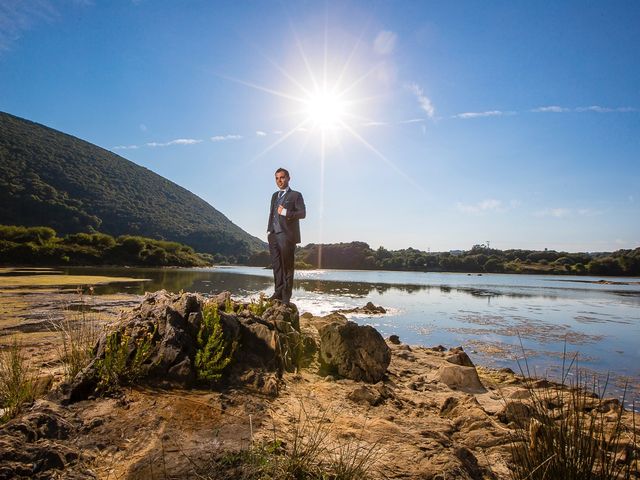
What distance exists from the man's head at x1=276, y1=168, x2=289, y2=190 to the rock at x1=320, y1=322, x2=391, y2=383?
13.4 ft

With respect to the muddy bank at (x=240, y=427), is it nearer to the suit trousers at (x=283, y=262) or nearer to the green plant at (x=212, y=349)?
the green plant at (x=212, y=349)

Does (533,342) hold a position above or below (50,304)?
below

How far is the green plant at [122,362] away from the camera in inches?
139

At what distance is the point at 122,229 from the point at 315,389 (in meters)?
118

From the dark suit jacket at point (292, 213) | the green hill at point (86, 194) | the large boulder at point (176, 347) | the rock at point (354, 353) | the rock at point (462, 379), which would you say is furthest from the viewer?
the green hill at point (86, 194)

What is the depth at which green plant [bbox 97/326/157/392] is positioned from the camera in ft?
11.6

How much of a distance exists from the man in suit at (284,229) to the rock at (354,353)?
2546 millimetres

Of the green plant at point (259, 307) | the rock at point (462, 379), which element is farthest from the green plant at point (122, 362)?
the rock at point (462, 379)

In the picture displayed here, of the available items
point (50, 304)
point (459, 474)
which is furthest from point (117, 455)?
point (50, 304)

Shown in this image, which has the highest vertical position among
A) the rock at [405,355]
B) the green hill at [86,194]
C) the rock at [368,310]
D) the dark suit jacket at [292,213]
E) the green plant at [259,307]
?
the green hill at [86,194]

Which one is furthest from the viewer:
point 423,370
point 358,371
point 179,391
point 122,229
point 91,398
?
point 122,229

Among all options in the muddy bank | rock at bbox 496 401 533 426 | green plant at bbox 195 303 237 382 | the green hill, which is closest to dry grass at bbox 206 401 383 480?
the muddy bank

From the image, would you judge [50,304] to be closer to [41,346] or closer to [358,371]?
[41,346]

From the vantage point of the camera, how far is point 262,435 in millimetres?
2947
